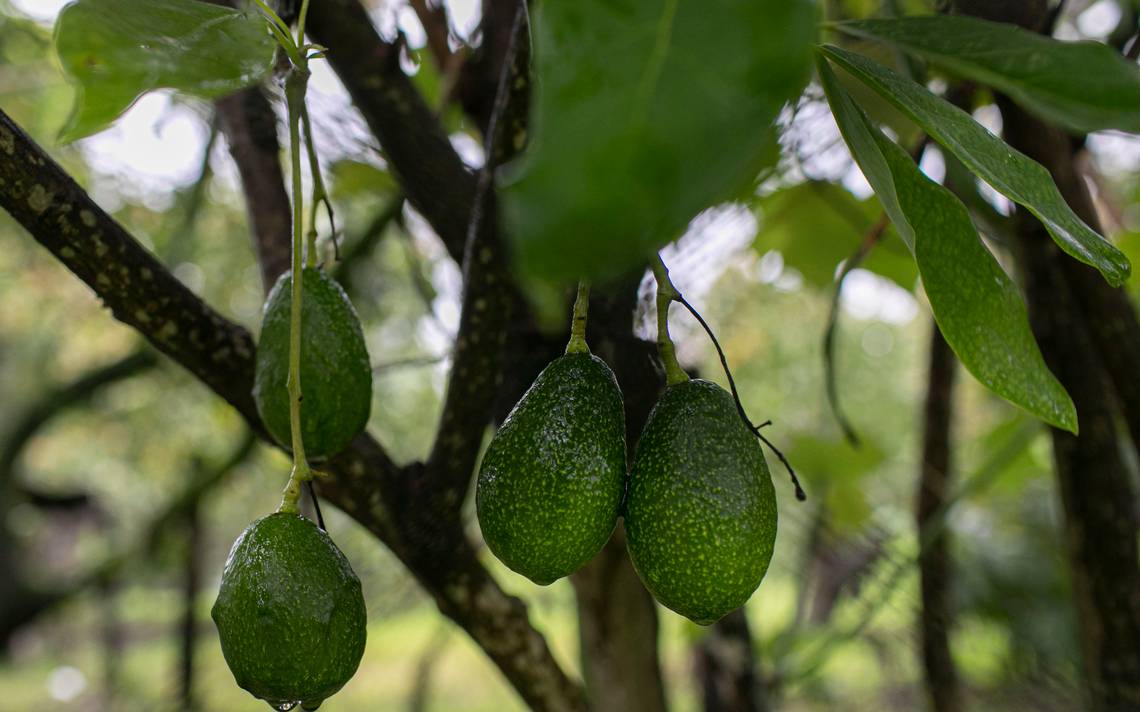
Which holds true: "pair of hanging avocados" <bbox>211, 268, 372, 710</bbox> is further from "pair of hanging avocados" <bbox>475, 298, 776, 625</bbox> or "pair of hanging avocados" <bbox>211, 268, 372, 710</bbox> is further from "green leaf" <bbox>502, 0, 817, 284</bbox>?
"green leaf" <bbox>502, 0, 817, 284</bbox>

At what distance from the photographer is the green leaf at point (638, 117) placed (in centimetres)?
22

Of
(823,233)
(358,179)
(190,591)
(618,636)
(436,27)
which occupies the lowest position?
(190,591)

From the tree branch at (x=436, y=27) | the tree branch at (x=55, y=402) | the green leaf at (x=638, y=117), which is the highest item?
the green leaf at (x=638, y=117)

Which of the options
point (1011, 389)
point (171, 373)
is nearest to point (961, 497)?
point (1011, 389)

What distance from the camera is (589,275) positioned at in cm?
22

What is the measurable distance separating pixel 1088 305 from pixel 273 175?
83cm

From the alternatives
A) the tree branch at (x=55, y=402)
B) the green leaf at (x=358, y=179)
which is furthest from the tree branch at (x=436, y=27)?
the tree branch at (x=55, y=402)

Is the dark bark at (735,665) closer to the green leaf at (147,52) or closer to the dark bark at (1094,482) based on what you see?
the dark bark at (1094,482)

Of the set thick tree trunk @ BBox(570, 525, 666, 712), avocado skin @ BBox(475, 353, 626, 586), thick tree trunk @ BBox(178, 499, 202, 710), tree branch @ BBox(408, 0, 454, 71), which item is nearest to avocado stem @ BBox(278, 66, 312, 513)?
avocado skin @ BBox(475, 353, 626, 586)

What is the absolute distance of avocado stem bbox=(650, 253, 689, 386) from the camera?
20.4 inches

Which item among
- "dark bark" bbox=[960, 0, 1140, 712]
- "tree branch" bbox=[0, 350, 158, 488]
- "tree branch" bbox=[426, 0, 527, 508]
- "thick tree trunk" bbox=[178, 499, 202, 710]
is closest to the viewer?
"tree branch" bbox=[426, 0, 527, 508]

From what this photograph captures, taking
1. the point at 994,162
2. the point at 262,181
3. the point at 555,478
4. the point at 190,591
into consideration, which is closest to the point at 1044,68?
the point at 994,162

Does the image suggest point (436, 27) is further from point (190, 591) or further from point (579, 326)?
point (190, 591)

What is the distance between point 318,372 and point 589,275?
425 mm
